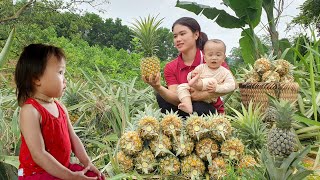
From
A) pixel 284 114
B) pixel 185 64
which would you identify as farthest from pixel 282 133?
pixel 185 64

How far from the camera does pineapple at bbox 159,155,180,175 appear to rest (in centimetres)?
342

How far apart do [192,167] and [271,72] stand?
1.91 metres

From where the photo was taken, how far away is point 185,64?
391cm

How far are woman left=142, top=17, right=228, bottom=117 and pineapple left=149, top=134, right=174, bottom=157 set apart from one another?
35cm

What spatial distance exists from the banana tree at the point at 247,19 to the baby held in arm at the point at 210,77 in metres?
3.33

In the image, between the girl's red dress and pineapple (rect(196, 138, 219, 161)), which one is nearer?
the girl's red dress

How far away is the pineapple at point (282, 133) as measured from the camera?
7.87 ft

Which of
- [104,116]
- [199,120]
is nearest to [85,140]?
[104,116]

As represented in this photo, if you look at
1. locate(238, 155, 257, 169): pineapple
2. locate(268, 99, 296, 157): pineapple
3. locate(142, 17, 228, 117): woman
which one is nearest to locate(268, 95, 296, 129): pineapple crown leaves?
locate(268, 99, 296, 157): pineapple

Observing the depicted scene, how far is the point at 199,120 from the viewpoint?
3.47 m

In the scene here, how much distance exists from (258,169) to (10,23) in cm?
1080

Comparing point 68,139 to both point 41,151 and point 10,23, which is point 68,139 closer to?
Answer: point 41,151

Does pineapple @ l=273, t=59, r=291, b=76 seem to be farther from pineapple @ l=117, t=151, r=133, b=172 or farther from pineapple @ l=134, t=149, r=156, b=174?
pineapple @ l=117, t=151, r=133, b=172

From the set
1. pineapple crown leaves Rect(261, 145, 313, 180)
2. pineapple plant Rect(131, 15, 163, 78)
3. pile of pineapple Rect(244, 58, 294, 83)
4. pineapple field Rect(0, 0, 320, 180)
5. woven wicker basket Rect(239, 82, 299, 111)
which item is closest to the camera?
pineapple crown leaves Rect(261, 145, 313, 180)
